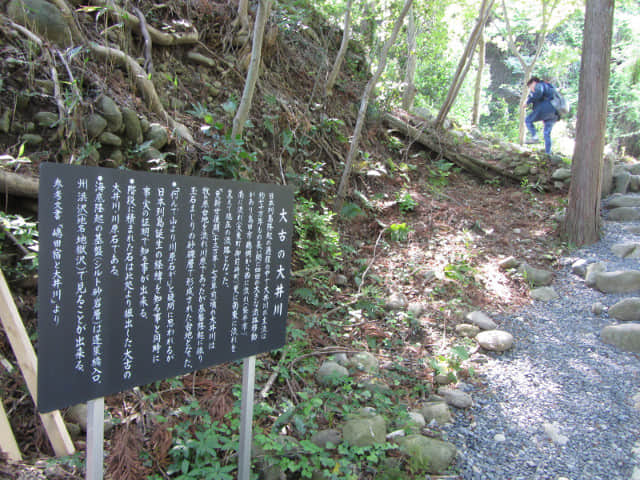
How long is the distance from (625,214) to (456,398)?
5.60 metres

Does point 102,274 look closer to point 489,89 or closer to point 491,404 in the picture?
point 491,404

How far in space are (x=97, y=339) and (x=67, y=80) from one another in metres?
3.02

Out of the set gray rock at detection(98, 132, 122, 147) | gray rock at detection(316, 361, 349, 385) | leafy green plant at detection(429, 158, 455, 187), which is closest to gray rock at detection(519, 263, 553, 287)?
leafy green plant at detection(429, 158, 455, 187)

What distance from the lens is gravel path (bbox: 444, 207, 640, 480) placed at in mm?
2699

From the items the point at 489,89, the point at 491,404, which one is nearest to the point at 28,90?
the point at 491,404

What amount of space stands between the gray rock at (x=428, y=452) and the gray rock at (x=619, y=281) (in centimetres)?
360

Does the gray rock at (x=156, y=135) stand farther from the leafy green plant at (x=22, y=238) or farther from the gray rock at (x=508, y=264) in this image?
the gray rock at (x=508, y=264)

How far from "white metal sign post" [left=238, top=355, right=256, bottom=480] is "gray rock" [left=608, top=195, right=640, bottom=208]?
756 cm

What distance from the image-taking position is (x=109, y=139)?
11.8 ft

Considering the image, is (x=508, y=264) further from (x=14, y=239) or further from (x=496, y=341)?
(x=14, y=239)

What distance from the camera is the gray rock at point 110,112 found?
362cm

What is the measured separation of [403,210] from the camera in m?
6.71

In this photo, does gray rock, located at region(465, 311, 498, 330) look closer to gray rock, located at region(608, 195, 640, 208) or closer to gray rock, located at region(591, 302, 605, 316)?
gray rock, located at region(591, 302, 605, 316)

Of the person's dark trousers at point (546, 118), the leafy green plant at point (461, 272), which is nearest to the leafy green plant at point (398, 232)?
the leafy green plant at point (461, 272)
